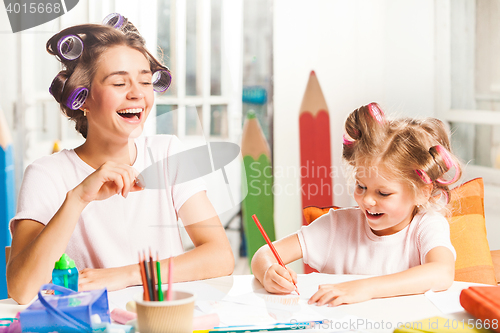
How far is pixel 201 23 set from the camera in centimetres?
129

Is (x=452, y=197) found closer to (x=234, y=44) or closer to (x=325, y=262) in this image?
(x=325, y=262)

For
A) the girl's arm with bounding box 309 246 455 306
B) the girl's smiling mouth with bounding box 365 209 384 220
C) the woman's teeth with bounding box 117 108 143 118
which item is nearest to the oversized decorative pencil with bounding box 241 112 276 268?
the woman's teeth with bounding box 117 108 143 118

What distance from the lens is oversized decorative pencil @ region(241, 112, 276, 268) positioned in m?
1.36

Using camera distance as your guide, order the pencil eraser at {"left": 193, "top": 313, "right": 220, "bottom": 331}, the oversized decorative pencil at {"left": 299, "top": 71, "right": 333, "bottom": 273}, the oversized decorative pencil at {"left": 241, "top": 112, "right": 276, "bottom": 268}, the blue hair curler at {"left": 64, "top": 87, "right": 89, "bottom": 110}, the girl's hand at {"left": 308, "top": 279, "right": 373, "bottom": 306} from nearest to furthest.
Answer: the pencil eraser at {"left": 193, "top": 313, "right": 220, "bottom": 331} < the girl's hand at {"left": 308, "top": 279, "right": 373, "bottom": 306} < the blue hair curler at {"left": 64, "top": 87, "right": 89, "bottom": 110} < the oversized decorative pencil at {"left": 241, "top": 112, "right": 276, "bottom": 268} < the oversized decorative pencil at {"left": 299, "top": 71, "right": 333, "bottom": 273}

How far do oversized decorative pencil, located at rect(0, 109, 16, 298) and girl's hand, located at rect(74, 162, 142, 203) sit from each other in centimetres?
37

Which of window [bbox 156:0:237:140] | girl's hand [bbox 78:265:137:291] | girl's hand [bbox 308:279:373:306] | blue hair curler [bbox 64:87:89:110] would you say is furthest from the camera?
window [bbox 156:0:237:140]

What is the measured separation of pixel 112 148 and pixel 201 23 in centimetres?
41

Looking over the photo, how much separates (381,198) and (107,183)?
577 mm

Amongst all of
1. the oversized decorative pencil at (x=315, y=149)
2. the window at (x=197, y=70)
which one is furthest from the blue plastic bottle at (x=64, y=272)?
the oversized decorative pencil at (x=315, y=149)

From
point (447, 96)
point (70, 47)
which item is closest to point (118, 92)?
point (70, 47)

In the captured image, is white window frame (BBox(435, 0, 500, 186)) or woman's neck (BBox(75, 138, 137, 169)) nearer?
woman's neck (BBox(75, 138, 137, 169))

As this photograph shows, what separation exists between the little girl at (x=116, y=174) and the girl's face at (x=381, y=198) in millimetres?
320

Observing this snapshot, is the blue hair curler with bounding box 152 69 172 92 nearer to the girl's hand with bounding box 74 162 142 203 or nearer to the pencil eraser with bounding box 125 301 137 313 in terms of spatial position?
the girl's hand with bounding box 74 162 142 203

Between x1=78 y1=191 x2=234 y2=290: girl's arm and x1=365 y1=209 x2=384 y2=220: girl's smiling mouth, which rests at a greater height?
x1=365 y1=209 x2=384 y2=220: girl's smiling mouth
